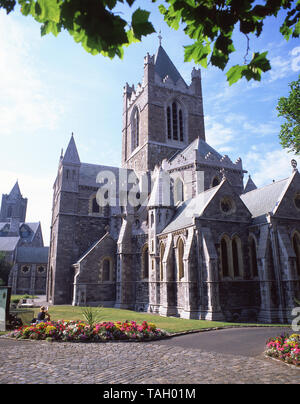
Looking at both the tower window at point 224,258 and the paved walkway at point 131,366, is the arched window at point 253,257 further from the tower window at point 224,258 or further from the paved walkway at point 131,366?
the paved walkway at point 131,366

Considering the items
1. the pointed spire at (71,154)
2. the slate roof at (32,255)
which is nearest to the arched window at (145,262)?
the pointed spire at (71,154)

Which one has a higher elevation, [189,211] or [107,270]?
[189,211]

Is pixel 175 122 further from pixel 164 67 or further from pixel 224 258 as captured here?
pixel 224 258

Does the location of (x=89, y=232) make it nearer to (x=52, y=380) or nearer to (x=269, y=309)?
(x=269, y=309)

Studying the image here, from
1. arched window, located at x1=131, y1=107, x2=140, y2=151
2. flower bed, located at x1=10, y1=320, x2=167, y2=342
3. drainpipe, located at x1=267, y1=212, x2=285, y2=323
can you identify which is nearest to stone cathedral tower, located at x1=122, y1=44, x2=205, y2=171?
arched window, located at x1=131, y1=107, x2=140, y2=151

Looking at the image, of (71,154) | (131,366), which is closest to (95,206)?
(71,154)

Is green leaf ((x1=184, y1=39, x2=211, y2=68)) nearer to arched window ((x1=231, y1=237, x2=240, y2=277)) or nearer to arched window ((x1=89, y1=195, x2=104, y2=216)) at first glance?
arched window ((x1=231, y1=237, x2=240, y2=277))

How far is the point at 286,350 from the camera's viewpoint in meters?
9.02

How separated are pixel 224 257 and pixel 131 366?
47.9ft

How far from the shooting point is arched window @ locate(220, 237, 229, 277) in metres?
21.0

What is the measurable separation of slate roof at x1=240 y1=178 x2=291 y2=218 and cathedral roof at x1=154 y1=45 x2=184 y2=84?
24310 millimetres

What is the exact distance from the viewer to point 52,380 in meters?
6.72

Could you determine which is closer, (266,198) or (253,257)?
(253,257)
